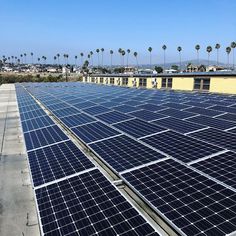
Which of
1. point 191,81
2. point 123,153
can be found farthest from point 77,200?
point 191,81

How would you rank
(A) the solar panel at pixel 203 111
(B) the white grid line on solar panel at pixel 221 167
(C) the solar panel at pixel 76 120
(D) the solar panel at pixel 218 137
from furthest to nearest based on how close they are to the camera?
(A) the solar panel at pixel 203 111, (C) the solar panel at pixel 76 120, (D) the solar panel at pixel 218 137, (B) the white grid line on solar panel at pixel 221 167

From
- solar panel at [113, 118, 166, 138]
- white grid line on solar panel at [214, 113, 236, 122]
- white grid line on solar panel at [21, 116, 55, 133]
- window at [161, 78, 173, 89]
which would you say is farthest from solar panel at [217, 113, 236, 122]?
window at [161, 78, 173, 89]

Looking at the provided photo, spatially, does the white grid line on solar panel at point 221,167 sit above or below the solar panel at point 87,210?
above

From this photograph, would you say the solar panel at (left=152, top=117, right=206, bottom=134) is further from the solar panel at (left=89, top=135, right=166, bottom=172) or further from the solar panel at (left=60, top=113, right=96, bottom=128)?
the solar panel at (left=60, top=113, right=96, bottom=128)

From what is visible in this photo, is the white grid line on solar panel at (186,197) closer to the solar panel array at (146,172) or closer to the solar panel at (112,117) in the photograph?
the solar panel array at (146,172)

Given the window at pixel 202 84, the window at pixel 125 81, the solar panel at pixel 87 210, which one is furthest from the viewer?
the window at pixel 125 81

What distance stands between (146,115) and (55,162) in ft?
36.3

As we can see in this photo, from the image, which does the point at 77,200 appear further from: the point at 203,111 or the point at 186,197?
the point at 203,111

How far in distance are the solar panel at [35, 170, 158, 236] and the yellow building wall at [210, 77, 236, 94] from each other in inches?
1616

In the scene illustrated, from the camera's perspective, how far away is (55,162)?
564 inches

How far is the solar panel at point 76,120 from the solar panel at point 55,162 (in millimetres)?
5237

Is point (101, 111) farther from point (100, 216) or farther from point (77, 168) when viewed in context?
point (100, 216)

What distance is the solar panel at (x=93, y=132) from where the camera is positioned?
17.7m

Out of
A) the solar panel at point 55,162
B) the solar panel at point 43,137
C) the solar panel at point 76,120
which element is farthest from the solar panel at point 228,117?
the solar panel at point 43,137
